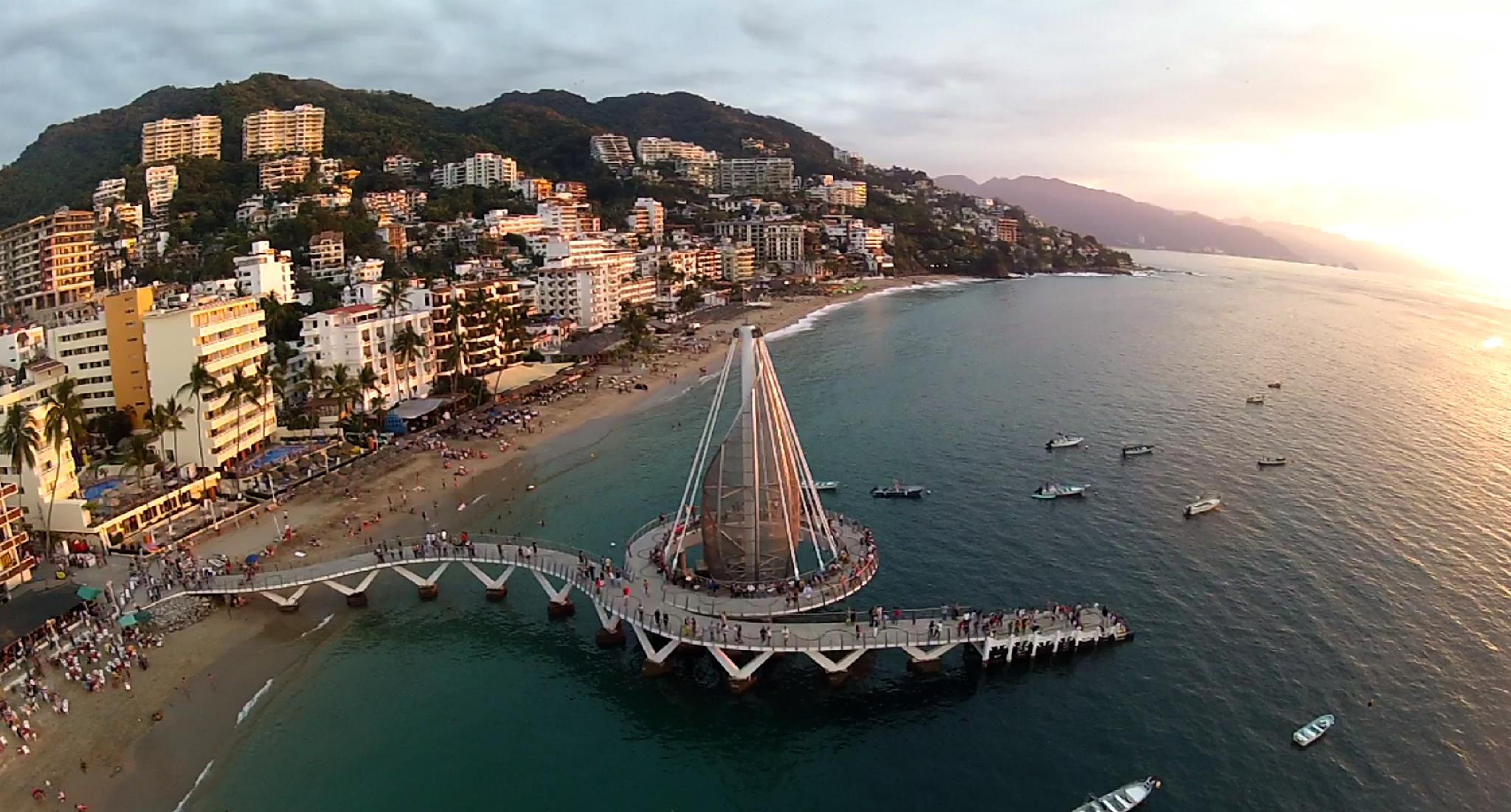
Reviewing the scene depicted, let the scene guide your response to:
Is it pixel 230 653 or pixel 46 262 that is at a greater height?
pixel 46 262

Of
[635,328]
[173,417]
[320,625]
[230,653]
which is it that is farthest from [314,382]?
[635,328]

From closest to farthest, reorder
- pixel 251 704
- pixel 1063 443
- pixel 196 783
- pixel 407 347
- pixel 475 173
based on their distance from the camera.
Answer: pixel 196 783 → pixel 251 704 → pixel 1063 443 → pixel 407 347 → pixel 475 173

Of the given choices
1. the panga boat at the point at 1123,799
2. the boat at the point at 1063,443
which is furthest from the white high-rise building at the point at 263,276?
the panga boat at the point at 1123,799

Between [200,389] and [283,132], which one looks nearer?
[200,389]

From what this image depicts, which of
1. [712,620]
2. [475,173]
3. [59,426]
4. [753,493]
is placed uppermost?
[475,173]

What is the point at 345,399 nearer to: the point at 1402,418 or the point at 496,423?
the point at 496,423

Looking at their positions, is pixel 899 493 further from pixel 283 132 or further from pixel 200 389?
pixel 283 132

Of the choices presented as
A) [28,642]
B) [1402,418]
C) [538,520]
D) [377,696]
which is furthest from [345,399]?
[1402,418]

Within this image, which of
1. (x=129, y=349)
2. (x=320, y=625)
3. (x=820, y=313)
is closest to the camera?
(x=320, y=625)

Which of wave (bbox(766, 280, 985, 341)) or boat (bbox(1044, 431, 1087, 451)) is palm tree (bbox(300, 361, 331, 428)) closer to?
boat (bbox(1044, 431, 1087, 451))
